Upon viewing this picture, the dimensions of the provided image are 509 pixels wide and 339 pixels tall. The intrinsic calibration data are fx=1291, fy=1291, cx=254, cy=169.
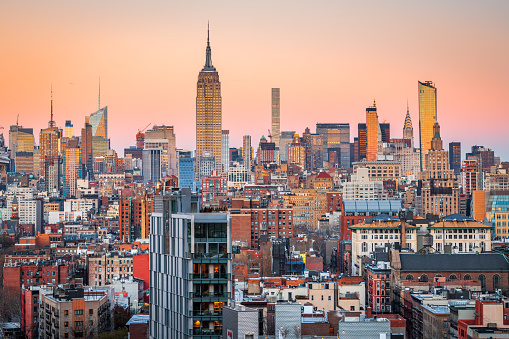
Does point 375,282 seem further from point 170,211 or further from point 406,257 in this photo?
point 170,211

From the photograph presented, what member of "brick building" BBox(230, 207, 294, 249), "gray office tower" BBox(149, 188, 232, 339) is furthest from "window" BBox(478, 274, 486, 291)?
"brick building" BBox(230, 207, 294, 249)

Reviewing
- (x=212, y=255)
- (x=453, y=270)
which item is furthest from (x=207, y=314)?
(x=453, y=270)

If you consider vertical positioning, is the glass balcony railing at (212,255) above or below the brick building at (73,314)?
above

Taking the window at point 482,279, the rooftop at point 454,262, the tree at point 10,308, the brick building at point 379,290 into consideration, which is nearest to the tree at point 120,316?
the tree at point 10,308

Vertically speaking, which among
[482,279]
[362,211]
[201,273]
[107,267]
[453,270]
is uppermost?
[362,211]

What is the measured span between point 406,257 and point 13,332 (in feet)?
116

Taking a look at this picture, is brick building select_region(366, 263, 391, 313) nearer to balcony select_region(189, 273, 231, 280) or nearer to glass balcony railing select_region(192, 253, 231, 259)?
balcony select_region(189, 273, 231, 280)

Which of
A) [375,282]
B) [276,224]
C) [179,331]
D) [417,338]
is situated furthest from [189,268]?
[276,224]

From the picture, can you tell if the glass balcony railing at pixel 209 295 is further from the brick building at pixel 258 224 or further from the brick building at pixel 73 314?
the brick building at pixel 258 224

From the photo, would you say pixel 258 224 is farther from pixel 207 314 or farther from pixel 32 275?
pixel 207 314

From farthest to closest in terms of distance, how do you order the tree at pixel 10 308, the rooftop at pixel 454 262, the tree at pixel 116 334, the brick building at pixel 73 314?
1. the rooftop at pixel 454 262
2. the tree at pixel 10 308
3. the brick building at pixel 73 314
4. the tree at pixel 116 334

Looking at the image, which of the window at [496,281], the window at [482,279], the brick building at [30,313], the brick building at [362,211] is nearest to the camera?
the brick building at [30,313]

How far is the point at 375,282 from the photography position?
111m

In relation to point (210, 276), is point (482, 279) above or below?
below
